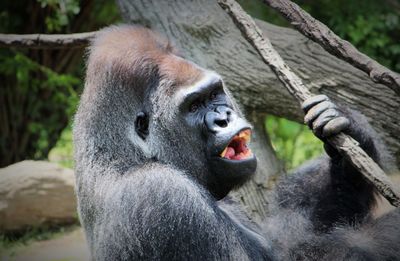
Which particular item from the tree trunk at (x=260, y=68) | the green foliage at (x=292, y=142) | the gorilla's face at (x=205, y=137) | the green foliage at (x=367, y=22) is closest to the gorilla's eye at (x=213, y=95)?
the gorilla's face at (x=205, y=137)

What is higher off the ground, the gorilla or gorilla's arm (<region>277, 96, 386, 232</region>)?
the gorilla

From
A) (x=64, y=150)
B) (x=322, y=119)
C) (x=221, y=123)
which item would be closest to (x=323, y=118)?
(x=322, y=119)

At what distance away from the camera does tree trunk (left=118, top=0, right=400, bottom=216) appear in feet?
16.3

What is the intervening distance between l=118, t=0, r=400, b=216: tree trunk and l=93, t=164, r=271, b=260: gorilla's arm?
1.84m

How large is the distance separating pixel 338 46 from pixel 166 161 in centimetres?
113

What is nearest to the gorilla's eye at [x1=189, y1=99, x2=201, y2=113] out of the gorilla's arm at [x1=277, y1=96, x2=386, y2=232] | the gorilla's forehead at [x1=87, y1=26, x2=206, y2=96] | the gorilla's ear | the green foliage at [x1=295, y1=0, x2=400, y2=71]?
the gorilla's forehead at [x1=87, y1=26, x2=206, y2=96]

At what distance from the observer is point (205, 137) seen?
3.56 m

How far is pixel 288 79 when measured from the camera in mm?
3584

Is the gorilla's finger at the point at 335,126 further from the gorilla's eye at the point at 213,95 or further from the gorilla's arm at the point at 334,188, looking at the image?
the gorilla's eye at the point at 213,95

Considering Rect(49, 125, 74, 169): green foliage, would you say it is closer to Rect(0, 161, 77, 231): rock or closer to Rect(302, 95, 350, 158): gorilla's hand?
Rect(0, 161, 77, 231): rock

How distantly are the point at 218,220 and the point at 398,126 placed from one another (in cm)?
210

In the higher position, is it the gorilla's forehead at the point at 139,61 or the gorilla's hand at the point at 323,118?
the gorilla's forehead at the point at 139,61

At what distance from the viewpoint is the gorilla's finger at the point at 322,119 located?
11.7ft

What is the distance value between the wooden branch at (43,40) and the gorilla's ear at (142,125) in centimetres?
181
